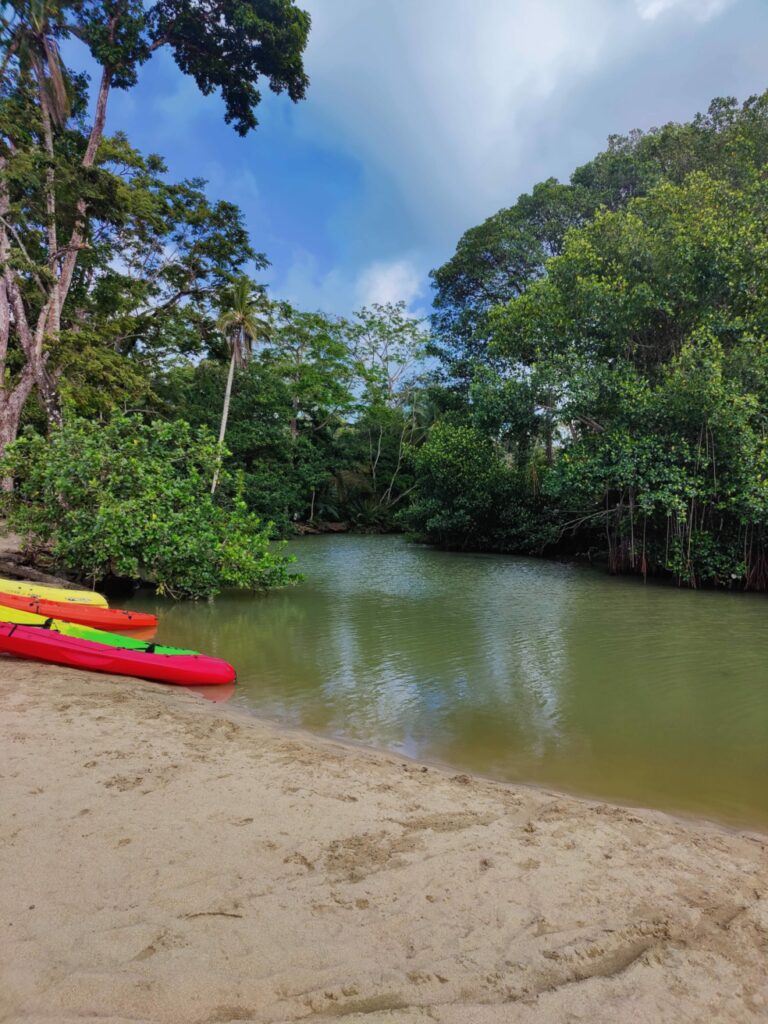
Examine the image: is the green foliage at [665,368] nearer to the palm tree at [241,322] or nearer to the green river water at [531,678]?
the green river water at [531,678]

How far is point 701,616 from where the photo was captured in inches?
393

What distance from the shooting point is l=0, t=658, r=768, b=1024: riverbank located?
5.50 feet

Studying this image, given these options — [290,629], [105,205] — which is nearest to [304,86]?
[105,205]

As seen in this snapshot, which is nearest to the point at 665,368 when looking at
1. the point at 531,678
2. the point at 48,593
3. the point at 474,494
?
the point at 531,678

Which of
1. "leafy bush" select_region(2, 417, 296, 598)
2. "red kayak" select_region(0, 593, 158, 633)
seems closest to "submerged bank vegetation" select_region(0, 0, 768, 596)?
"leafy bush" select_region(2, 417, 296, 598)

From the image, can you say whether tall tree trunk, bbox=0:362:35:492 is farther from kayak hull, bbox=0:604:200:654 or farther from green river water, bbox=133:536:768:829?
kayak hull, bbox=0:604:200:654

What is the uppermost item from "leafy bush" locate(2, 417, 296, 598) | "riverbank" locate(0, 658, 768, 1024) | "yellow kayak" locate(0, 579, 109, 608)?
"leafy bush" locate(2, 417, 296, 598)

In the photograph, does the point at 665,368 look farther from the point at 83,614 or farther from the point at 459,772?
the point at 83,614

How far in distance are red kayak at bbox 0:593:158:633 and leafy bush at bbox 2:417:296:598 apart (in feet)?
5.07

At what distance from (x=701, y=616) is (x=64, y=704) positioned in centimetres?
979

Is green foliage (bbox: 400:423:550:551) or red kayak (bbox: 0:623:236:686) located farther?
green foliage (bbox: 400:423:550:551)

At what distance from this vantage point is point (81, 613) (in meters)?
6.99

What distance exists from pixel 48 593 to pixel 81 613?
22.4 inches

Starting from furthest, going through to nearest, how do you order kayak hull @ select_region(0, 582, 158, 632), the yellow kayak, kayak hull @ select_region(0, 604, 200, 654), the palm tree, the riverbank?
the palm tree < the yellow kayak < kayak hull @ select_region(0, 582, 158, 632) < kayak hull @ select_region(0, 604, 200, 654) < the riverbank
